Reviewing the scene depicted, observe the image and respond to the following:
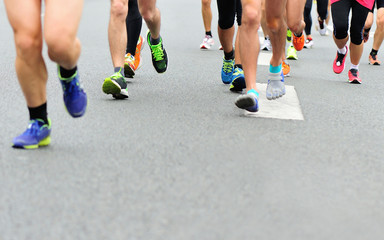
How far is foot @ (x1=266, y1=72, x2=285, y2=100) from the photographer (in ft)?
19.7

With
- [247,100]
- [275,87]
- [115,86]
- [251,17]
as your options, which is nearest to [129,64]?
[115,86]

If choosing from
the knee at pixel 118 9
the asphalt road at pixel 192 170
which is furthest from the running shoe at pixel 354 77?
the knee at pixel 118 9

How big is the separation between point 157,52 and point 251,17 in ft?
6.43

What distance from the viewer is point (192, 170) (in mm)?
3611

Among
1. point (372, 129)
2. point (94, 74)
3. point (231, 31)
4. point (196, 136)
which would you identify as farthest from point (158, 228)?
point (94, 74)

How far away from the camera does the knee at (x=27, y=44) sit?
375cm

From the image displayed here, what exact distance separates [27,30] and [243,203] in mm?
1467

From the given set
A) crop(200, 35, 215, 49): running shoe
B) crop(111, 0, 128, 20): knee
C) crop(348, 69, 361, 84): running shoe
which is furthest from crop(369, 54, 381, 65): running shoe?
crop(111, 0, 128, 20): knee

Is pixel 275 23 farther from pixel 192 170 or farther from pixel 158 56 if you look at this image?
pixel 192 170

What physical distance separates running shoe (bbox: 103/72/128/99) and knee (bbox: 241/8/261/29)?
1129mm

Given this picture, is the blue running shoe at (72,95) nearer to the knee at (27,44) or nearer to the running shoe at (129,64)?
the knee at (27,44)

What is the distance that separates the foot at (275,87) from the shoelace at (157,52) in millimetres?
1387

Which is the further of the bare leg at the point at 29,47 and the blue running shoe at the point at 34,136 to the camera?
the blue running shoe at the point at 34,136

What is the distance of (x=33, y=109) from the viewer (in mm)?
4031
